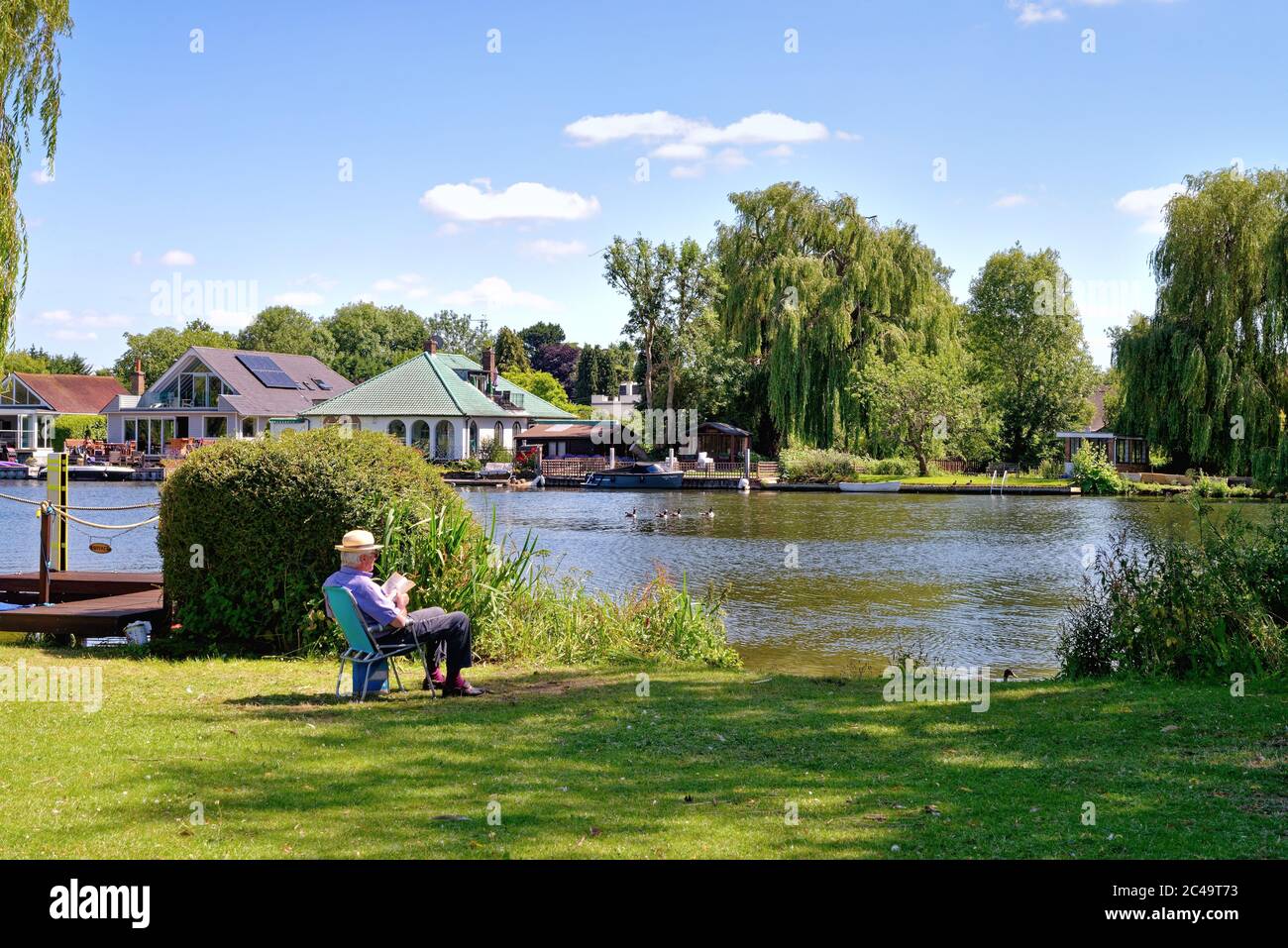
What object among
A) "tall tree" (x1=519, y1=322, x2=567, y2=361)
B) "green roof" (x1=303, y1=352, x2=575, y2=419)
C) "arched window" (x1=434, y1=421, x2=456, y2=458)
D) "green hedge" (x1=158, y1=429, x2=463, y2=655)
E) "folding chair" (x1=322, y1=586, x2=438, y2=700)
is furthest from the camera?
"tall tree" (x1=519, y1=322, x2=567, y2=361)

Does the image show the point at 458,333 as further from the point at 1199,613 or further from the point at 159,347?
the point at 1199,613

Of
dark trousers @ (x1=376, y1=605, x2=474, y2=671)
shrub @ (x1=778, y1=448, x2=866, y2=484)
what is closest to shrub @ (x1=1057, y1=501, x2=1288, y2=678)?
dark trousers @ (x1=376, y1=605, x2=474, y2=671)

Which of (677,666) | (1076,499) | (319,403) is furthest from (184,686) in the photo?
(319,403)

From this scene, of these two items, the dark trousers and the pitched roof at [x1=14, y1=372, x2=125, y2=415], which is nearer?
the dark trousers

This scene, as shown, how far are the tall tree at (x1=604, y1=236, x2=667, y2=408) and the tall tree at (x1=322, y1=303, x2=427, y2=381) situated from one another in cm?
3801

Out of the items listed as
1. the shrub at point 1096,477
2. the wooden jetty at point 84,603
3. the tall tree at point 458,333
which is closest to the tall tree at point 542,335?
the tall tree at point 458,333

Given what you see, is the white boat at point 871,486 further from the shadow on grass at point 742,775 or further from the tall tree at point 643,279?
the shadow on grass at point 742,775

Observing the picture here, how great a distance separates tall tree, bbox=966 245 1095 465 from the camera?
231 feet

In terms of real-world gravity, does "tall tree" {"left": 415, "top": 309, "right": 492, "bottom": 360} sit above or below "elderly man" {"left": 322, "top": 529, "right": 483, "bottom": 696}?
above

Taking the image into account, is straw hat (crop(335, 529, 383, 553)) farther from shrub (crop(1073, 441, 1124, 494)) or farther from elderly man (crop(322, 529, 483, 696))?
shrub (crop(1073, 441, 1124, 494))
